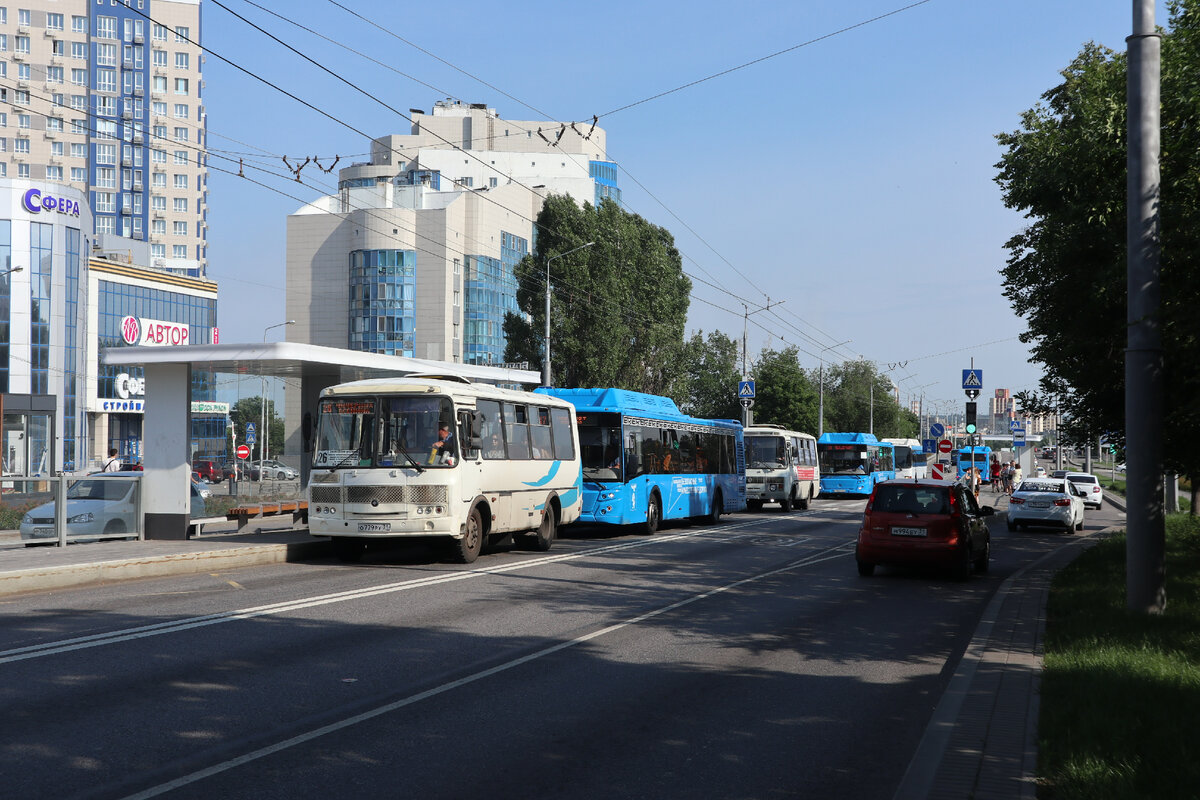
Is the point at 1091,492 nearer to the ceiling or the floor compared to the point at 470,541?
nearer to the floor

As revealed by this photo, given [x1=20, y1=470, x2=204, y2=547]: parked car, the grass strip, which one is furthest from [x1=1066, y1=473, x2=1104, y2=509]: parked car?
[x1=20, y1=470, x2=204, y2=547]: parked car

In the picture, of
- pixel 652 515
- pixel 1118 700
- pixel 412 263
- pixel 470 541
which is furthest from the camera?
pixel 412 263

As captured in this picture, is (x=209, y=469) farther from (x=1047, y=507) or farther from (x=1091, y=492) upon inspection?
(x=1047, y=507)

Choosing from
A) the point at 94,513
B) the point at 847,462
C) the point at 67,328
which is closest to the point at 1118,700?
the point at 94,513

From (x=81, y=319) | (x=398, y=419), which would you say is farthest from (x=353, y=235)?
(x=398, y=419)

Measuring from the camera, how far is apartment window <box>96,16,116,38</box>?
105 meters

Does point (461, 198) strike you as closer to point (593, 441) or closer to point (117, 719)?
point (593, 441)

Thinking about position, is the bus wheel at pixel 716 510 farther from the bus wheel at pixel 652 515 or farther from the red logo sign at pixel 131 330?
the red logo sign at pixel 131 330

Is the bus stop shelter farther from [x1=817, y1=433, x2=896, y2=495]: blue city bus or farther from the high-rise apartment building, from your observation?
the high-rise apartment building

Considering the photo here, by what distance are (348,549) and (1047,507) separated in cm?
2144

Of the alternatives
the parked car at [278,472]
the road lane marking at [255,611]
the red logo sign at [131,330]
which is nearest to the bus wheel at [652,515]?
the road lane marking at [255,611]

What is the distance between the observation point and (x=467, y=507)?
17.9 m

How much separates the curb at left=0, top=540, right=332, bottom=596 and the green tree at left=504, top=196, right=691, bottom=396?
29359mm

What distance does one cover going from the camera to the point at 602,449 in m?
25.0
